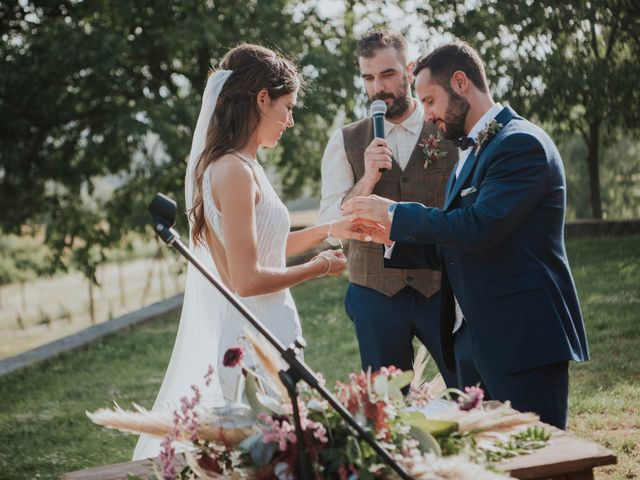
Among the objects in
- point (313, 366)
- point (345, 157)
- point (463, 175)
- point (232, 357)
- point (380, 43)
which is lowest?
point (313, 366)

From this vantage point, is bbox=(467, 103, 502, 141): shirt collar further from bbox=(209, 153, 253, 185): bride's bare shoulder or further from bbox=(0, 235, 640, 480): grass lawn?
bbox=(0, 235, 640, 480): grass lawn

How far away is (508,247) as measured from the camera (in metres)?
2.88

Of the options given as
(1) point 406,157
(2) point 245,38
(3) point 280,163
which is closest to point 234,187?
(1) point 406,157

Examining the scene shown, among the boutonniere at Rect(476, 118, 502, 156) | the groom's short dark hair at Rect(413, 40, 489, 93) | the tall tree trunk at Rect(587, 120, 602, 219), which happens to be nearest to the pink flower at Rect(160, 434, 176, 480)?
the boutonniere at Rect(476, 118, 502, 156)

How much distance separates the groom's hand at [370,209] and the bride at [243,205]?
0.17 m

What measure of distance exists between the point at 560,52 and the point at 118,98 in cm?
566

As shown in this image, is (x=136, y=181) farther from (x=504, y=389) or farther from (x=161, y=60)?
(x=504, y=389)

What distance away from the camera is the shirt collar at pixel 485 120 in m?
3.07

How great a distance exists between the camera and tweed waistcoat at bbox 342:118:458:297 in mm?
3787

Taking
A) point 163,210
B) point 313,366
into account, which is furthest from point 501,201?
point 313,366

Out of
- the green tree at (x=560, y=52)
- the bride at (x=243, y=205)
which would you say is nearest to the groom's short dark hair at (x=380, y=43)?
the bride at (x=243, y=205)

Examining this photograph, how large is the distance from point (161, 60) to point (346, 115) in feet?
8.80

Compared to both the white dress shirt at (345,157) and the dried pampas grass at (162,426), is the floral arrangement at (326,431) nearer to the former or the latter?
the dried pampas grass at (162,426)

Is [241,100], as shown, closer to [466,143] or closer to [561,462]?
[466,143]
